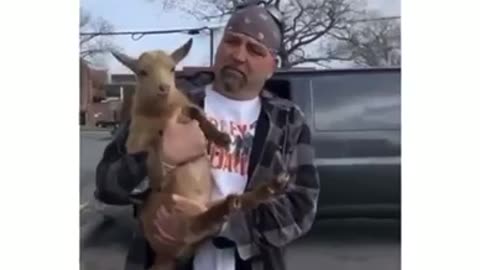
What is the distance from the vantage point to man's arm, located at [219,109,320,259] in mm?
4230

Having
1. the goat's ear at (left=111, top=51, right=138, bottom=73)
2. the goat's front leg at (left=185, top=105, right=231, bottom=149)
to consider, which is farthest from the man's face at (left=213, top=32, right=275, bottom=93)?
the goat's ear at (left=111, top=51, right=138, bottom=73)

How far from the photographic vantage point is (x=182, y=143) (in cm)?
422

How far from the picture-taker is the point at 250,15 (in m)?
4.24

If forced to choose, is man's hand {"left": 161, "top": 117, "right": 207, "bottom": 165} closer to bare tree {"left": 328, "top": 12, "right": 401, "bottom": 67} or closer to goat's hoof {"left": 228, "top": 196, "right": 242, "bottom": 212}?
goat's hoof {"left": 228, "top": 196, "right": 242, "bottom": 212}

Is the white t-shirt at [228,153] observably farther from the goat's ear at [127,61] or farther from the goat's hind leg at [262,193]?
the goat's ear at [127,61]

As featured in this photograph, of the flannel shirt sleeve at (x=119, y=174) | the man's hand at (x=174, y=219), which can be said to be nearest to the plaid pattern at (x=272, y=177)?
the flannel shirt sleeve at (x=119, y=174)

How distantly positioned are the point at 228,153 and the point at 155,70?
0.32m

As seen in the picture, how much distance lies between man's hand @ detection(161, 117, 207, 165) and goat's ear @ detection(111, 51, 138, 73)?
0.21 m

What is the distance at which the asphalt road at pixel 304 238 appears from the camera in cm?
426

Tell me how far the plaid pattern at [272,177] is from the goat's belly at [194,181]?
104mm

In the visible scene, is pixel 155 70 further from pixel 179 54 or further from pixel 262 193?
pixel 262 193
